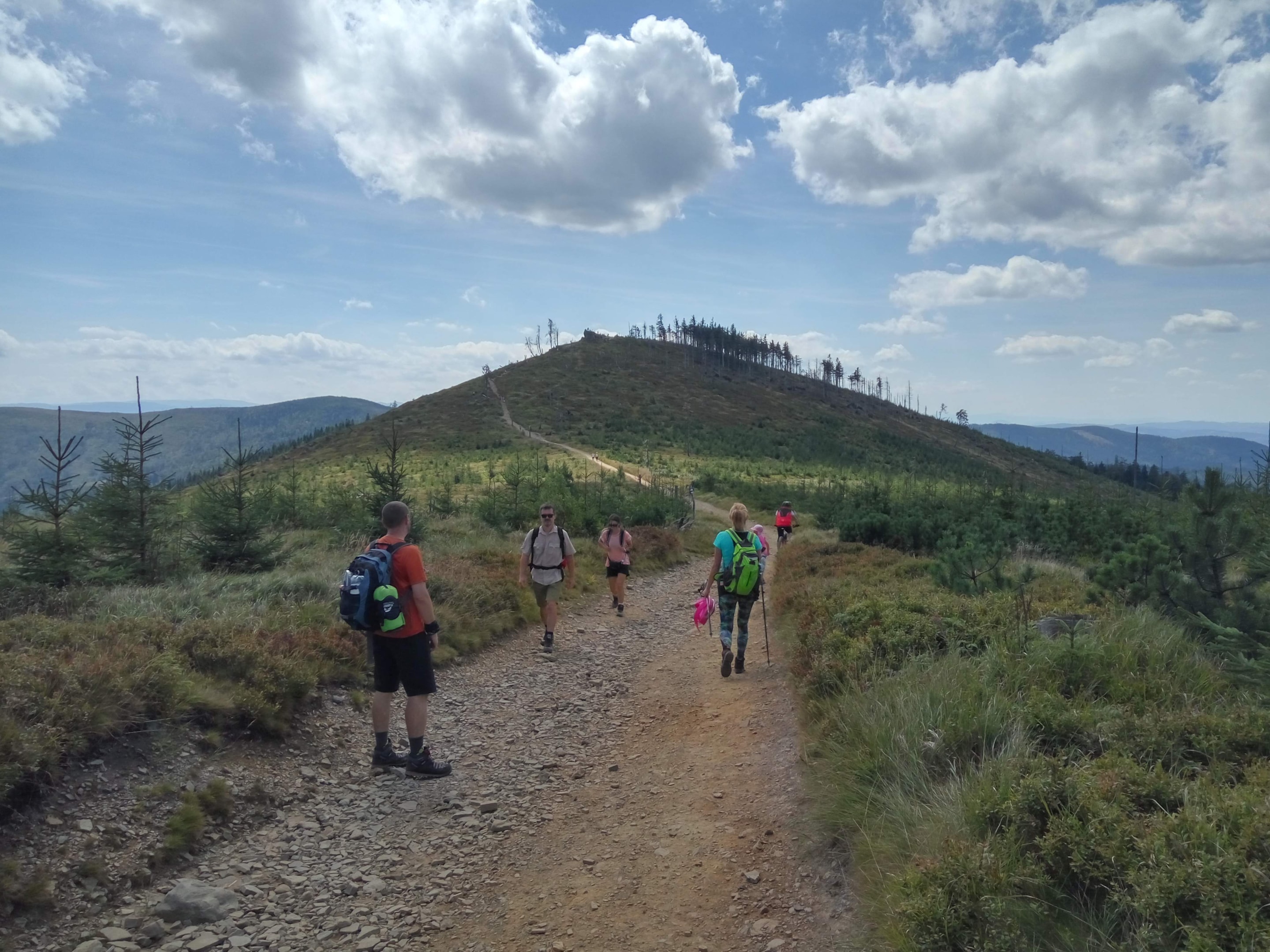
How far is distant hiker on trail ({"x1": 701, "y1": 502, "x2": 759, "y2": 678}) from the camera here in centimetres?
805

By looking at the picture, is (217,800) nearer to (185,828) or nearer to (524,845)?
(185,828)

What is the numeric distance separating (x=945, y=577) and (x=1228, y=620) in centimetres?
393

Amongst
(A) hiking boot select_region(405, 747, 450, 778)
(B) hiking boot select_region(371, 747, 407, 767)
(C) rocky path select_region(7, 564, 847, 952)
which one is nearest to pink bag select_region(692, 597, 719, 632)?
(C) rocky path select_region(7, 564, 847, 952)

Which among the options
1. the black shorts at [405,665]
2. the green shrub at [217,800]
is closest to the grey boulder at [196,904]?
the green shrub at [217,800]

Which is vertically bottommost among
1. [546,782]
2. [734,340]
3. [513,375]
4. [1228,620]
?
[546,782]

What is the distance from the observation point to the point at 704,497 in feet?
119

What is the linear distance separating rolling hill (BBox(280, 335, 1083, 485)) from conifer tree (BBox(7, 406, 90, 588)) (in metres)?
47.1

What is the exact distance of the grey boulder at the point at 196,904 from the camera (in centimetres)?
388

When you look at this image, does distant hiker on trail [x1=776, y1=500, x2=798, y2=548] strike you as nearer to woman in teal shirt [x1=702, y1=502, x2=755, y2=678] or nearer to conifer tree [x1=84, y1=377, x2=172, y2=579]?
woman in teal shirt [x1=702, y1=502, x2=755, y2=678]

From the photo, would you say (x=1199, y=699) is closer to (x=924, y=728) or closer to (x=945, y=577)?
(x=924, y=728)

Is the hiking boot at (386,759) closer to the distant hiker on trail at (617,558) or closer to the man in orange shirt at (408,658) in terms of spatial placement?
the man in orange shirt at (408,658)

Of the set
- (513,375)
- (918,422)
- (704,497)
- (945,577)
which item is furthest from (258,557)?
(918,422)

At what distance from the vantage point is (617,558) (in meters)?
12.0

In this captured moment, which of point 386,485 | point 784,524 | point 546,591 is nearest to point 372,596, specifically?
point 546,591
